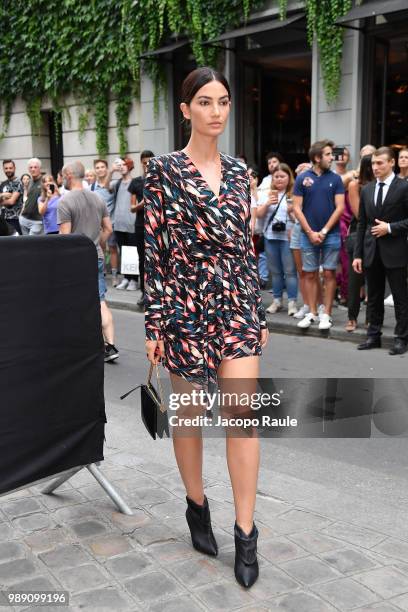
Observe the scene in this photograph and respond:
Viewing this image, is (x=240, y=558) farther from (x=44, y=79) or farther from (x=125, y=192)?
(x=44, y=79)

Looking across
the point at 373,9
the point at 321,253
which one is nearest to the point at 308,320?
the point at 321,253

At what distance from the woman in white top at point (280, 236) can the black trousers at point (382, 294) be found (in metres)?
1.80

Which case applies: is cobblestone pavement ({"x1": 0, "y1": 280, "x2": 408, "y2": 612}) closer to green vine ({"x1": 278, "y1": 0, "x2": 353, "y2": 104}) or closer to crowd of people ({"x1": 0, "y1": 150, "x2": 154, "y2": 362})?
crowd of people ({"x1": 0, "y1": 150, "x2": 154, "y2": 362})

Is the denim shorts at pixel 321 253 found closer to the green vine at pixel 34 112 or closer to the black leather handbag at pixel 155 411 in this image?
the black leather handbag at pixel 155 411

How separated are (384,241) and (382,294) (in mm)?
641

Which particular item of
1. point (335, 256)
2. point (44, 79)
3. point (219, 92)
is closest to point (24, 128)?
point (44, 79)

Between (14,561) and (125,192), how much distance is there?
9700mm

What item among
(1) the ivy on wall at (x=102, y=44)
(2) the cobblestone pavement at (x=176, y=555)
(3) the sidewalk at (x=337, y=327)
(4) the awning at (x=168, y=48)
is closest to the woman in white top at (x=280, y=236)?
(3) the sidewalk at (x=337, y=327)

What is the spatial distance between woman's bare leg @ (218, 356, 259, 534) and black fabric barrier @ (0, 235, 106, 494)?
689 millimetres

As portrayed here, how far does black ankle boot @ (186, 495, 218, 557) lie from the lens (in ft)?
9.91

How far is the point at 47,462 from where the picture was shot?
3084 millimetres

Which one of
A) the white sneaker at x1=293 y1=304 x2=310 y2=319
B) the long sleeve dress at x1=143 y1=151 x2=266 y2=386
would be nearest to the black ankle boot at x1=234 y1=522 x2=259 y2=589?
the long sleeve dress at x1=143 y1=151 x2=266 y2=386

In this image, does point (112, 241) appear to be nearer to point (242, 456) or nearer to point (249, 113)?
point (249, 113)

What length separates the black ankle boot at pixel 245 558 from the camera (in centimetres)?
278
